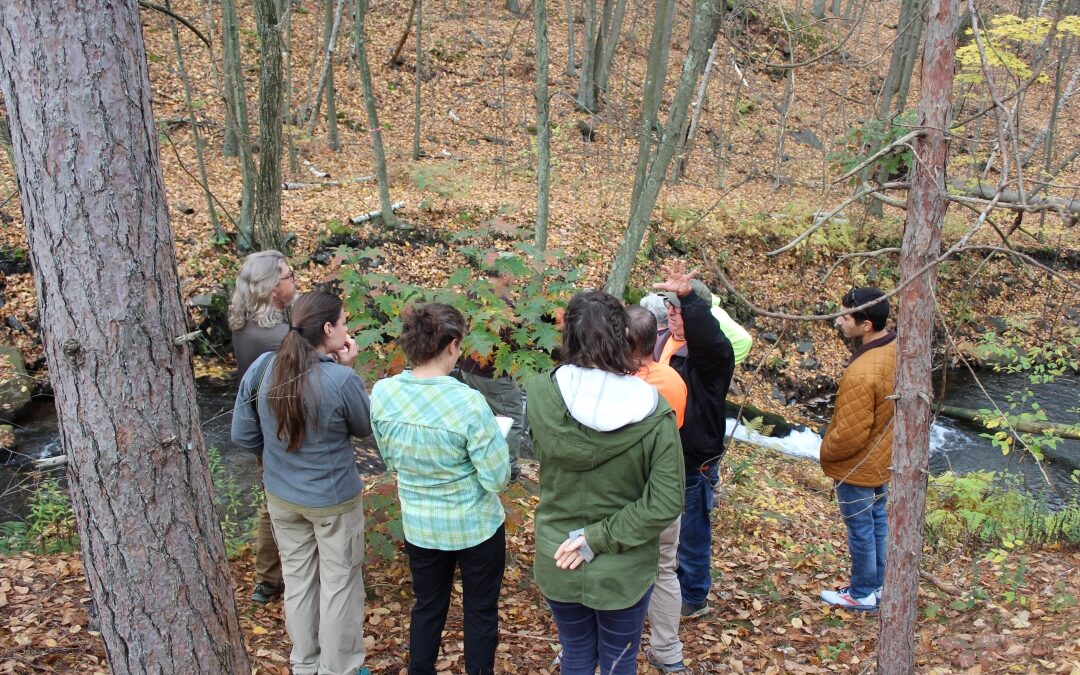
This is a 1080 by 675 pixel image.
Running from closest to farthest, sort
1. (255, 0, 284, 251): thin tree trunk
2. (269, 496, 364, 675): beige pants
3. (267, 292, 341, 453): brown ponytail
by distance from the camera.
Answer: (267, 292, 341, 453): brown ponytail
(269, 496, 364, 675): beige pants
(255, 0, 284, 251): thin tree trunk

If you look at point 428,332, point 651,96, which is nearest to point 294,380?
point 428,332

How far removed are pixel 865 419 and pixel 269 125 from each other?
20.7 feet

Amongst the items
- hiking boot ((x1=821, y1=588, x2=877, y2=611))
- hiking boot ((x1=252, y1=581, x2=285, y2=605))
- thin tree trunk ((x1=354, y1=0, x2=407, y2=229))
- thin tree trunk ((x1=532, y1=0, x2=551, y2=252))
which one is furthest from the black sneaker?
thin tree trunk ((x1=354, y1=0, x2=407, y2=229))

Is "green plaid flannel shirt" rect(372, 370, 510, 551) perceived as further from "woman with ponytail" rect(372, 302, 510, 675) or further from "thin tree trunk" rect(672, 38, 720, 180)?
"thin tree trunk" rect(672, 38, 720, 180)

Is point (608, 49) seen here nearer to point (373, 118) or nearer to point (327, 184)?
point (327, 184)

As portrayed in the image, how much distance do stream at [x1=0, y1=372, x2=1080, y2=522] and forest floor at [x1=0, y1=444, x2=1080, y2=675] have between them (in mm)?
1655

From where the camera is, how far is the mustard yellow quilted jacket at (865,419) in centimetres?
373

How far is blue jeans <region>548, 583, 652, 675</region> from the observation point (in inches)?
109

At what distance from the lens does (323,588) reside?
3.15m

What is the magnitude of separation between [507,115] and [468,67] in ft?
10.1

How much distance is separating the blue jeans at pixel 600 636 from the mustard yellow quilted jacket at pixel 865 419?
1656mm

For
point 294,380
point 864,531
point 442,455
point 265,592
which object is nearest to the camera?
point 442,455

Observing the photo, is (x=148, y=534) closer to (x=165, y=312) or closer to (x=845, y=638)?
(x=165, y=312)

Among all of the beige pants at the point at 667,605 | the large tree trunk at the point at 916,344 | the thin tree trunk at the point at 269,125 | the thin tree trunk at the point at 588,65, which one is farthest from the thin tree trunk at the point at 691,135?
the beige pants at the point at 667,605
